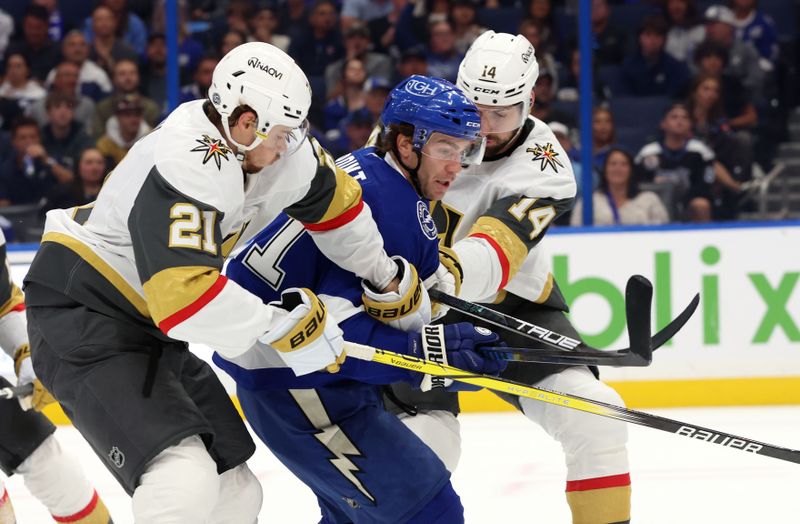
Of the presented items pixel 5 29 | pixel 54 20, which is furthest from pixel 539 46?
pixel 5 29

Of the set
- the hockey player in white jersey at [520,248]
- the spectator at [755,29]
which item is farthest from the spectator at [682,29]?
the hockey player in white jersey at [520,248]

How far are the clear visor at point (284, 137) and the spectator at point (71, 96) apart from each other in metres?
3.69

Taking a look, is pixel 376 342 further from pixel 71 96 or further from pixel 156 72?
pixel 71 96

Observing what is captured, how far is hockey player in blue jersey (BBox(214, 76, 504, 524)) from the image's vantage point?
8.93 feet

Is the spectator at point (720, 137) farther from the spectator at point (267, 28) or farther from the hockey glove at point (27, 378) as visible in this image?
the hockey glove at point (27, 378)

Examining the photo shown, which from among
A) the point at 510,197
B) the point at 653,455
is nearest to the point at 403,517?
the point at 510,197

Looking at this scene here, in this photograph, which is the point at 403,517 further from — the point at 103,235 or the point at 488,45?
the point at 488,45

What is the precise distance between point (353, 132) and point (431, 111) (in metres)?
3.32

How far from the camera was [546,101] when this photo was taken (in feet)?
20.8

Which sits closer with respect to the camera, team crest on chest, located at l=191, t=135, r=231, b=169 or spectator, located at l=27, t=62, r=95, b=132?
team crest on chest, located at l=191, t=135, r=231, b=169

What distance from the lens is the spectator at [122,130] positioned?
6.08m

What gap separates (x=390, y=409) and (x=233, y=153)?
1007mm

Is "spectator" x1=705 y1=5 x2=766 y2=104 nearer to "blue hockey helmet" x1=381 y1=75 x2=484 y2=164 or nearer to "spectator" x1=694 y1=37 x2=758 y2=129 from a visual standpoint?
"spectator" x1=694 y1=37 x2=758 y2=129

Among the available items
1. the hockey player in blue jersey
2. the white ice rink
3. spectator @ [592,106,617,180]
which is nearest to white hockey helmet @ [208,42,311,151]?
the hockey player in blue jersey
